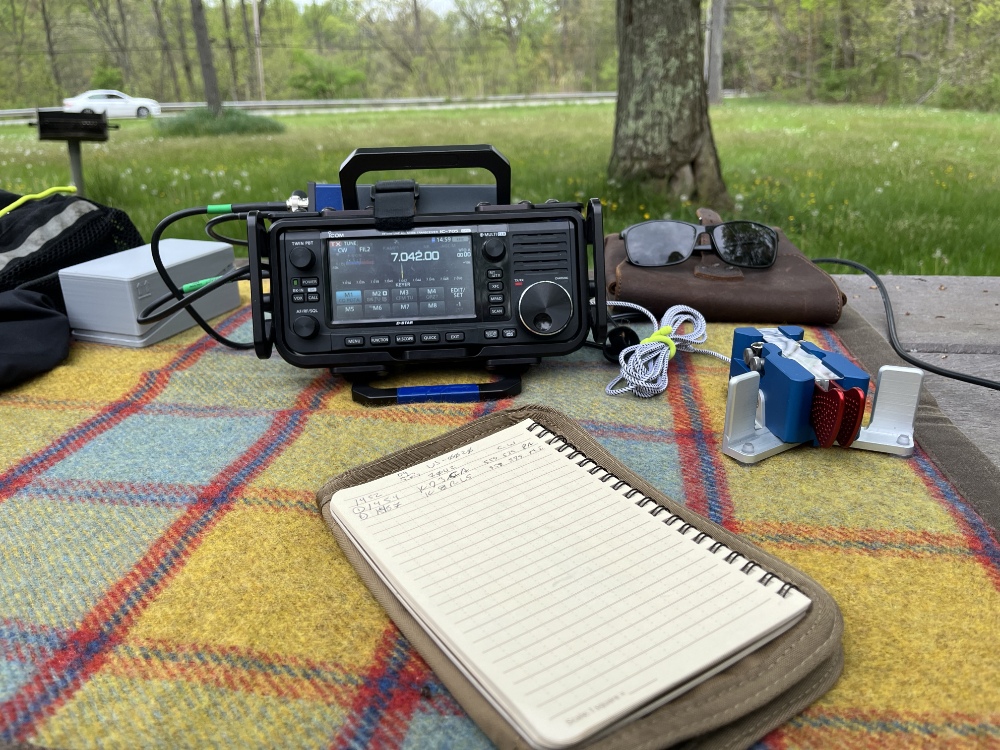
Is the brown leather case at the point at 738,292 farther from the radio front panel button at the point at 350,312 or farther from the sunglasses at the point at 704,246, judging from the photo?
the radio front panel button at the point at 350,312

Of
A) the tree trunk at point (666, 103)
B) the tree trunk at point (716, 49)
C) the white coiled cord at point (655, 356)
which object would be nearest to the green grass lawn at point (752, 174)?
the tree trunk at point (666, 103)

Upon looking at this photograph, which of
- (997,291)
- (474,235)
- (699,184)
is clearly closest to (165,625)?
(474,235)

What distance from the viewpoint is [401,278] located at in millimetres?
1125

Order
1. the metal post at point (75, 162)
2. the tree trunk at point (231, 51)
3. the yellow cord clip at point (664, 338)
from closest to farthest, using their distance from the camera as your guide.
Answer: the yellow cord clip at point (664, 338)
the metal post at point (75, 162)
the tree trunk at point (231, 51)

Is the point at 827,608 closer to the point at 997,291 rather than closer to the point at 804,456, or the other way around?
the point at 804,456

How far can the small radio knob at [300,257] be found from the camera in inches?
42.7

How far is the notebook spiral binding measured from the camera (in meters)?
0.63

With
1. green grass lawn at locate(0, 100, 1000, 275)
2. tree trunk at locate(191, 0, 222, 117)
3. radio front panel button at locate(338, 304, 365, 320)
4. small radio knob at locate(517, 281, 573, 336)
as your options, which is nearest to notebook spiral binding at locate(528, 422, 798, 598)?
small radio knob at locate(517, 281, 573, 336)

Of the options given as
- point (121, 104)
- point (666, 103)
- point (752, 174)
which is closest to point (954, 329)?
point (666, 103)

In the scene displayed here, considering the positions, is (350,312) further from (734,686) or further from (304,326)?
(734,686)

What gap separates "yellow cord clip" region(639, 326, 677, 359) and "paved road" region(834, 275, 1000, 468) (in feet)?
1.46

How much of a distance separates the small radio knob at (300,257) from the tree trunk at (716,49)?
14782 mm

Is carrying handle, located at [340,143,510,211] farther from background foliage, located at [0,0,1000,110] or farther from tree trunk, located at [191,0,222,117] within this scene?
background foliage, located at [0,0,1000,110]

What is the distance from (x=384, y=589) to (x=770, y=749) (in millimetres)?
349
